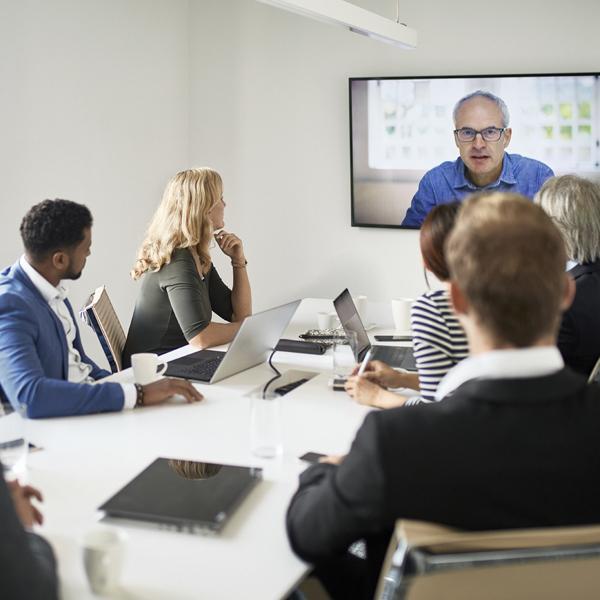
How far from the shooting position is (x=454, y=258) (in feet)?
3.90

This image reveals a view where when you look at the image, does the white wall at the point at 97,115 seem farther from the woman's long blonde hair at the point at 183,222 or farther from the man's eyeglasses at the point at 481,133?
the man's eyeglasses at the point at 481,133

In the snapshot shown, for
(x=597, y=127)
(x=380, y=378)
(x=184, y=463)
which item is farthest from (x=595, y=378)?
(x=597, y=127)

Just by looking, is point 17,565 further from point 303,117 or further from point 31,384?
point 303,117

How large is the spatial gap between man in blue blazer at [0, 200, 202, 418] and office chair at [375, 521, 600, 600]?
1213mm

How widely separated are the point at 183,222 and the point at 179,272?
241mm

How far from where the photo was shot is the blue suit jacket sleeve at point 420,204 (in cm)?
451

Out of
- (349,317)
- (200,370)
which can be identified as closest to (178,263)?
(200,370)

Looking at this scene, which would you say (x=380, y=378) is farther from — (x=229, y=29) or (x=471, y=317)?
(x=229, y=29)

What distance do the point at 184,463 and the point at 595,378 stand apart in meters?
1.28

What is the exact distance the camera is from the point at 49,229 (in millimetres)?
2266

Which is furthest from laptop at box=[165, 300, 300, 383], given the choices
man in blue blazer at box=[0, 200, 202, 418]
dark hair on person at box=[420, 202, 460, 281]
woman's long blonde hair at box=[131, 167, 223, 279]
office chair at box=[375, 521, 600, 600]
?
office chair at box=[375, 521, 600, 600]

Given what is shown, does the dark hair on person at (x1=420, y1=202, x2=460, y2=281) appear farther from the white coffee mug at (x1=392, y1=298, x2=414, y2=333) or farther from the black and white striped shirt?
the white coffee mug at (x1=392, y1=298, x2=414, y2=333)

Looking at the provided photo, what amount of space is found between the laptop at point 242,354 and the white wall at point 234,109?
60.5 inches

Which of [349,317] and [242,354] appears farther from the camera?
[349,317]
